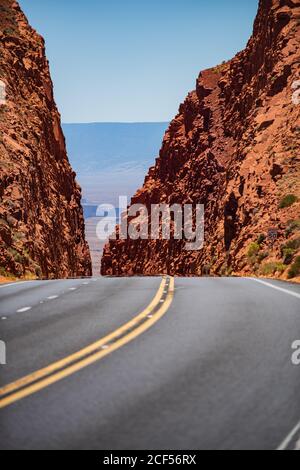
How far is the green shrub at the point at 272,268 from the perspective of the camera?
2559 centimetres

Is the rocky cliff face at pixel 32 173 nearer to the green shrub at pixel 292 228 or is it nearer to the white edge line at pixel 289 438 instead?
the green shrub at pixel 292 228

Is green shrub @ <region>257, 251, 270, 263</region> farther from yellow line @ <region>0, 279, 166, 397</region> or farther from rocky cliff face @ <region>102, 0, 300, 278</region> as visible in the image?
yellow line @ <region>0, 279, 166, 397</region>

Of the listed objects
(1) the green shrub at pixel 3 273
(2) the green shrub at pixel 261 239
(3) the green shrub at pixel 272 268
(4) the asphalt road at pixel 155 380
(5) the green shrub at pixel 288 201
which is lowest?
(1) the green shrub at pixel 3 273

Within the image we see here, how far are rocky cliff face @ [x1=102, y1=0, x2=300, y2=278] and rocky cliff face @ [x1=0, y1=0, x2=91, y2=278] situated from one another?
11394 millimetres

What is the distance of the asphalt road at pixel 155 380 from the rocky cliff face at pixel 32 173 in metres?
21.1

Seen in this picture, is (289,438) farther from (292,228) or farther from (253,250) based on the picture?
(253,250)

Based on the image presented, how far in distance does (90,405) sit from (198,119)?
7120 cm

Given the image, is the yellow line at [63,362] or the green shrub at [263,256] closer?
the yellow line at [63,362]

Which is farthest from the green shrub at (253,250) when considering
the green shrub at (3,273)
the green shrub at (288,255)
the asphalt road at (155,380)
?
the asphalt road at (155,380)

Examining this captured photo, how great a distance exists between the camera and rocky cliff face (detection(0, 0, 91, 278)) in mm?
36125

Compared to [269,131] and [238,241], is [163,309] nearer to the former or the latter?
[238,241]

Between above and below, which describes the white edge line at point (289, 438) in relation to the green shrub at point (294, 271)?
above

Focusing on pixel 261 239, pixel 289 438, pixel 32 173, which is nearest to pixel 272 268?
pixel 261 239

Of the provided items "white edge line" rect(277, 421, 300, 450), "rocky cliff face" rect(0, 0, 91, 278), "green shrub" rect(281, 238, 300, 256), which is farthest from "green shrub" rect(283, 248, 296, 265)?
"white edge line" rect(277, 421, 300, 450)
